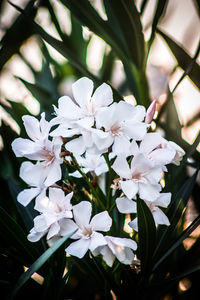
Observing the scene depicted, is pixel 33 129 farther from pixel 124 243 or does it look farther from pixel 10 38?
pixel 10 38

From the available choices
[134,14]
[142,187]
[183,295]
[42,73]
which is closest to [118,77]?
[42,73]

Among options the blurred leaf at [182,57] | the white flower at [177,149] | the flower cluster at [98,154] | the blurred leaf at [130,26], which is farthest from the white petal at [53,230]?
the blurred leaf at [130,26]

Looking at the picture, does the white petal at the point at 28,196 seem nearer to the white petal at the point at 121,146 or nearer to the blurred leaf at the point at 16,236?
the blurred leaf at the point at 16,236

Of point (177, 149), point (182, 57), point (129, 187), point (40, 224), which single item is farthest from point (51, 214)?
→ point (182, 57)

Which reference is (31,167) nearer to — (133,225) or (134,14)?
(133,225)

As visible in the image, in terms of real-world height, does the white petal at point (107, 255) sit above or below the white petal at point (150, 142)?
below

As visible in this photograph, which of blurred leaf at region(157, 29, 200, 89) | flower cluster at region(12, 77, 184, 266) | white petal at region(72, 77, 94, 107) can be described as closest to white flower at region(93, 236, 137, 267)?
flower cluster at region(12, 77, 184, 266)
